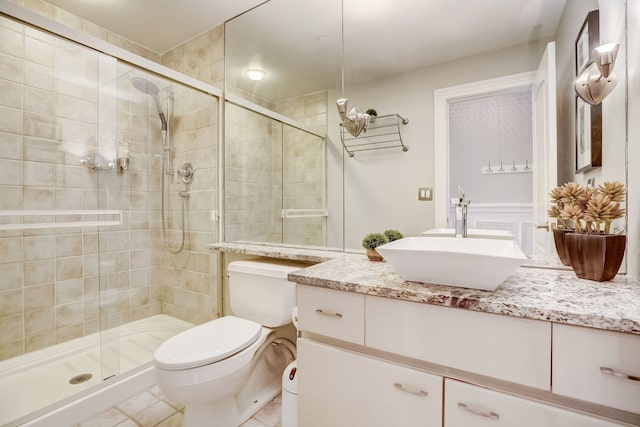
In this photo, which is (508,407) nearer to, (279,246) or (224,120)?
(279,246)

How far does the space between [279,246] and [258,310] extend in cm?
45

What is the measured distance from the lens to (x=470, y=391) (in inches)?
31.9

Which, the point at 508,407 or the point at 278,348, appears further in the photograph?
the point at 278,348

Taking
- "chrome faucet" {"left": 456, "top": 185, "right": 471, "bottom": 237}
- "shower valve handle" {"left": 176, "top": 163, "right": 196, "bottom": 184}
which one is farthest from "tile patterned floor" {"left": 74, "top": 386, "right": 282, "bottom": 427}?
"shower valve handle" {"left": 176, "top": 163, "right": 196, "bottom": 184}

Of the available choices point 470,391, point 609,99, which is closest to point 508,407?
point 470,391

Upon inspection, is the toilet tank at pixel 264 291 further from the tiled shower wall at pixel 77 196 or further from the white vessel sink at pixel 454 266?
the white vessel sink at pixel 454 266

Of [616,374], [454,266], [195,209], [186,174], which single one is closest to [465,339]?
[454,266]

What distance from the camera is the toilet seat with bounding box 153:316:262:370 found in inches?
48.5

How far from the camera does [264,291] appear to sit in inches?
65.4

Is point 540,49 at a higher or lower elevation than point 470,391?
higher

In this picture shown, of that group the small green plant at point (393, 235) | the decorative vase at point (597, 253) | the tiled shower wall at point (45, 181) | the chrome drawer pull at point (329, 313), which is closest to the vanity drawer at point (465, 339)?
the chrome drawer pull at point (329, 313)

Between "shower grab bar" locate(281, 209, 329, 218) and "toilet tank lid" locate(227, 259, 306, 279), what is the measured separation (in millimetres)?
330

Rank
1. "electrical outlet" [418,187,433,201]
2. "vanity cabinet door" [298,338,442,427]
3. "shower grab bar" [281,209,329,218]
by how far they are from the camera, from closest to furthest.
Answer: "vanity cabinet door" [298,338,442,427], "electrical outlet" [418,187,433,201], "shower grab bar" [281,209,329,218]

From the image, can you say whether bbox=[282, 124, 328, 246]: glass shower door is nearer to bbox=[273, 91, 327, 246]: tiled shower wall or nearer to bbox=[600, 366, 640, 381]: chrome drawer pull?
bbox=[273, 91, 327, 246]: tiled shower wall
